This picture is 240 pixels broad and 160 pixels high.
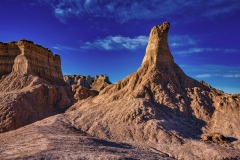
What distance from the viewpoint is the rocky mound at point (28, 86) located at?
94.8 ft

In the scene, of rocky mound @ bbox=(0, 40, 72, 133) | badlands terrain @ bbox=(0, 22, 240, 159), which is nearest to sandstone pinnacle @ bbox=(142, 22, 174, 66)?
badlands terrain @ bbox=(0, 22, 240, 159)

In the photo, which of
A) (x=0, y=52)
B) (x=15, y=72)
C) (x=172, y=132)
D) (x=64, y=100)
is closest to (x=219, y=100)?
(x=172, y=132)

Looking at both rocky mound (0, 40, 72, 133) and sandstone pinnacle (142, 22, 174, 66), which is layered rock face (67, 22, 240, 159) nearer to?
sandstone pinnacle (142, 22, 174, 66)

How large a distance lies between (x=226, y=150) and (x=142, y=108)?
334 inches

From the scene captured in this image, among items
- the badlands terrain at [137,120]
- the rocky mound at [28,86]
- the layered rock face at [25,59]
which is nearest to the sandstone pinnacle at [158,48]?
the badlands terrain at [137,120]

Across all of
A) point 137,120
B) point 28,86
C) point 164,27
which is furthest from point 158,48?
point 28,86

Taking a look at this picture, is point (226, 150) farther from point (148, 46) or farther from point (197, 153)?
point (148, 46)

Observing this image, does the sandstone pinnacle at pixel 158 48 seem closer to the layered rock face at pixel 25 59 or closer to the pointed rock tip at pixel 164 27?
the pointed rock tip at pixel 164 27

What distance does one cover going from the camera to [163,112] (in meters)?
24.8

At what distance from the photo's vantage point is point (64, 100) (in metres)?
37.3

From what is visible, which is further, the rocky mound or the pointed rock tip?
the pointed rock tip

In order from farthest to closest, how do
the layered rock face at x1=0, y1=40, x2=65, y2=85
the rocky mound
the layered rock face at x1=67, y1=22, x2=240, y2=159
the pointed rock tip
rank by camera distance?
1. the layered rock face at x1=0, y1=40, x2=65, y2=85
2. the pointed rock tip
3. the rocky mound
4. the layered rock face at x1=67, y1=22, x2=240, y2=159

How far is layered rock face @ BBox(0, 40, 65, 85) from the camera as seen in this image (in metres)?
43.1

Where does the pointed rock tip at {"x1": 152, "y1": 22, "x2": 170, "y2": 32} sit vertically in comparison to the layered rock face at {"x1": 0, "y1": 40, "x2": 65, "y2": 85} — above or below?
above
